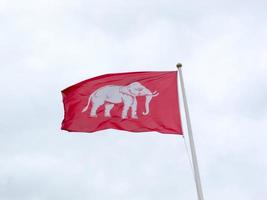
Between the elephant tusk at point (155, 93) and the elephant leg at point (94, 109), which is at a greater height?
the elephant tusk at point (155, 93)

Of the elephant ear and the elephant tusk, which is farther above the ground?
the elephant ear

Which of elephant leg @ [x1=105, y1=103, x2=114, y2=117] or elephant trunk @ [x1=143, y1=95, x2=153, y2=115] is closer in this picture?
elephant trunk @ [x1=143, y1=95, x2=153, y2=115]

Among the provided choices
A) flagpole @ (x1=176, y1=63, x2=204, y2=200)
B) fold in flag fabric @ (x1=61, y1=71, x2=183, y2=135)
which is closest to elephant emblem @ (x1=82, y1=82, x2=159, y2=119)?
fold in flag fabric @ (x1=61, y1=71, x2=183, y2=135)

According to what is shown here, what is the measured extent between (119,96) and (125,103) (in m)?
0.33

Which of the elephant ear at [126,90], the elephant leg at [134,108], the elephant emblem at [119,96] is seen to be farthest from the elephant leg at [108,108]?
the elephant leg at [134,108]

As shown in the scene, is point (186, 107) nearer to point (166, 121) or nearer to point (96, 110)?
point (166, 121)

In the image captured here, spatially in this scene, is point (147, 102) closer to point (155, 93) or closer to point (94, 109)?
point (155, 93)

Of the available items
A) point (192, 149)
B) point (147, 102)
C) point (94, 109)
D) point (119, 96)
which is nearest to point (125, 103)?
point (119, 96)

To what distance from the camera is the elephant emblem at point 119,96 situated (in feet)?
64.4

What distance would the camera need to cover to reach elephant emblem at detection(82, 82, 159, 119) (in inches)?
773

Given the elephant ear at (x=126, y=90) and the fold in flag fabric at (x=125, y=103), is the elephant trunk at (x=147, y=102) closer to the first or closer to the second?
the fold in flag fabric at (x=125, y=103)

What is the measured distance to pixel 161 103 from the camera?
19297 mm

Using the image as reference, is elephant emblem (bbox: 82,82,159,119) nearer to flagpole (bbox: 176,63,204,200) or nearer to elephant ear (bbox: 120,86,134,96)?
elephant ear (bbox: 120,86,134,96)

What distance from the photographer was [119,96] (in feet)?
65.4
